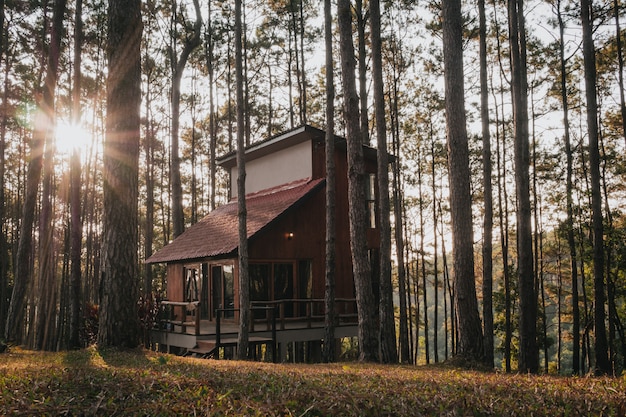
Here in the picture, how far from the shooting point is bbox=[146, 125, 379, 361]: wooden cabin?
633 inches

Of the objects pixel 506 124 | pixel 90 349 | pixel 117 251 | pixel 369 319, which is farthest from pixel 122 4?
pixel 506 124

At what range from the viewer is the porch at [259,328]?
13938 millimetres

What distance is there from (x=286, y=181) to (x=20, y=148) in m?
19.2

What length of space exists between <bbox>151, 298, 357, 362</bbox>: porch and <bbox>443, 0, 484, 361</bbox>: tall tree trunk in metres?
5.20

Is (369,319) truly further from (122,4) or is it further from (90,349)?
(122,4)

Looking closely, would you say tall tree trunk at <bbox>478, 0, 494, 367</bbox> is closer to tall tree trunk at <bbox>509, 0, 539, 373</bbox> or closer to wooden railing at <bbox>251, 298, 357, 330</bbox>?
tall tree trunk at <bbox>509, 0, 539, 373</bbox>

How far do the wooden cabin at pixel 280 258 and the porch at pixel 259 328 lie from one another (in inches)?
1.4

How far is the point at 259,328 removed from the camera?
16047 millimetres

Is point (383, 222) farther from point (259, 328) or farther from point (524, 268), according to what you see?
point (259, 328)

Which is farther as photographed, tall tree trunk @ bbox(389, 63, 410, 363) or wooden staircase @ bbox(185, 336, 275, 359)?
tall tree trunk @ bbox(389, 63, 410, 363)

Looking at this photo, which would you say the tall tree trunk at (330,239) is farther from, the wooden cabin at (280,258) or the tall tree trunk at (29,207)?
the tall tree trunk at (29,207)

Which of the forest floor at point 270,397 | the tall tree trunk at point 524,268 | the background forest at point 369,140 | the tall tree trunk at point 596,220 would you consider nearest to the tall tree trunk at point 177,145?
the background forest at point 369,140

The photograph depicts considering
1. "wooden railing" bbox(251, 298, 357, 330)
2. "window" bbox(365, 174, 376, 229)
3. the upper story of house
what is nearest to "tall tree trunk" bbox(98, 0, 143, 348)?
"wooden railing" bbox(251, 298, 357, 330)

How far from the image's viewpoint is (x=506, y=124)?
2545 centimetres
